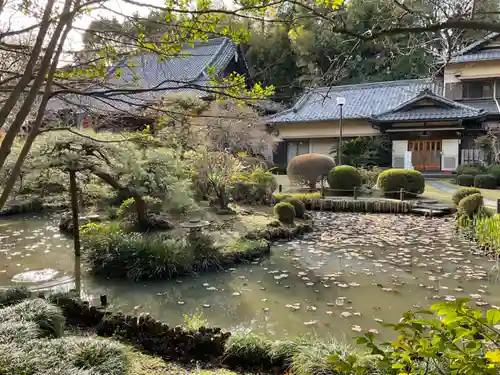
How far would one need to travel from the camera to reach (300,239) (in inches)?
395

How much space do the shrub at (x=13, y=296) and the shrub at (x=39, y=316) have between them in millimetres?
848

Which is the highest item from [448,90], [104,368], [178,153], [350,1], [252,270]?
[448,90]

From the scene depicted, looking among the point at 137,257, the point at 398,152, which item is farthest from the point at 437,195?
the point at 137,257

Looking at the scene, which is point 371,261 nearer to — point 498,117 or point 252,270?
point 252,270

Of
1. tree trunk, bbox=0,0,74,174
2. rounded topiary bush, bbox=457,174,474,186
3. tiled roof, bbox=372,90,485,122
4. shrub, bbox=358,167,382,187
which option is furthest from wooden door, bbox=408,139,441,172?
tree trunk, bbox=0,0,74,174

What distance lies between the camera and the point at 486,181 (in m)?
17.5

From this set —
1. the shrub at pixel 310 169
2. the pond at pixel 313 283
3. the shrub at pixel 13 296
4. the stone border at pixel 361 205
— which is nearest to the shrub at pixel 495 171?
the stone border at pixel 361 205

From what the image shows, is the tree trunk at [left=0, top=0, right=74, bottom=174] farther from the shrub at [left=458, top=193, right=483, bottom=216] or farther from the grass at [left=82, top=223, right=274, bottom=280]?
the shrub at [left=458, top=193, right=483, bottom=216]

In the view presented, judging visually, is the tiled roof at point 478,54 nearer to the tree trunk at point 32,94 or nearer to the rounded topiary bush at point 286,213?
the rounded topiary bush at point 286,213

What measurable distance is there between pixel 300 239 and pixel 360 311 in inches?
182

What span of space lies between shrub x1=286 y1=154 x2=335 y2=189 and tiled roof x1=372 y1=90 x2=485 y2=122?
8619 millimetres

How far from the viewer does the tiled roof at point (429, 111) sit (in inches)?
861

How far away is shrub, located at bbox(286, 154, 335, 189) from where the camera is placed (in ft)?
54.4

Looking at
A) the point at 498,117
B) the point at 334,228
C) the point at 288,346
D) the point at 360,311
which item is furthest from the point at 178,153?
the point at 498,117
